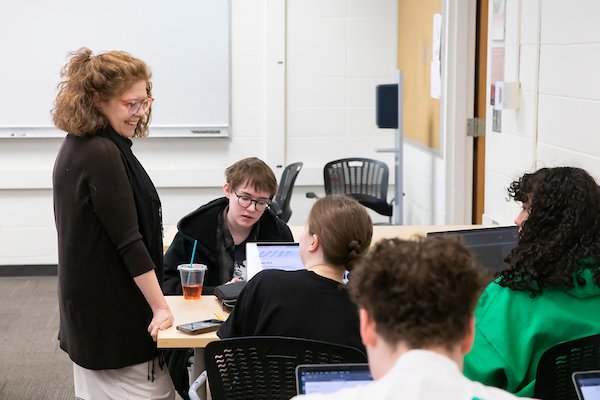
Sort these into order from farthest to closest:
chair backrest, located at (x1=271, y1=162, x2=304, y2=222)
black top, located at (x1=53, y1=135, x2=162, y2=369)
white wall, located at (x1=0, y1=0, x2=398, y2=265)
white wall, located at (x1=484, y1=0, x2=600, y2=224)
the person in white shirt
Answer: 1. white wall, located at (x1=0, y1=0, x2=398, y2=265)
2. chair backrest, located at (x1=271, y1=162, x2=304, y2=222)
3. white wall, located at (x1=484, y1=0, x2=600, y2=224)
4. black top, located at (x1=53, y1=135, x2=162, y2=369)
5. the person in white shirt

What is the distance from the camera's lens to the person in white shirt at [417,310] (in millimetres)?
813

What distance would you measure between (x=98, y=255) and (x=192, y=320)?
1.39ft

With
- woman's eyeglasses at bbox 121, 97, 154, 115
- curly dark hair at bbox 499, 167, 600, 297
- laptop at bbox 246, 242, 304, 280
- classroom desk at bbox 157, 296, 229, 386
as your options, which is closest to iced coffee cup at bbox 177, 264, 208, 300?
classroom desk at bbox 157, 296, 229, 386

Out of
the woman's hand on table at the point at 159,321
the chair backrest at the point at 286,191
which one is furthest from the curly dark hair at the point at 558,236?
the chair backrest at the point at 286,191

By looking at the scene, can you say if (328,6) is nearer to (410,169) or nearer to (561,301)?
(410,169)

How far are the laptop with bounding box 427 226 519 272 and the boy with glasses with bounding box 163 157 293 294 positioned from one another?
Answer: 2.33 ft

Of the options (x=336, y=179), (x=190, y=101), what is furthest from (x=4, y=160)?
(x=336, y=179)

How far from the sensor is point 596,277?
1.54 meters

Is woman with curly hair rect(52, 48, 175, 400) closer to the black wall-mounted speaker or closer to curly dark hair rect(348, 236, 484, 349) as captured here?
curly dark hair rect(348, 236, 484, 349)

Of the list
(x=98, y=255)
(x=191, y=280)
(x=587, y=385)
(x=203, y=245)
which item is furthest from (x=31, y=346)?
(x=587, y=385)

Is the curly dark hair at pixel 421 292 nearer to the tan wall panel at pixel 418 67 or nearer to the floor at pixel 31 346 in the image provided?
the floor at pixel 31 346

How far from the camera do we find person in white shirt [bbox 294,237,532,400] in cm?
81

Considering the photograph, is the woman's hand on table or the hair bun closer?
the hair bun

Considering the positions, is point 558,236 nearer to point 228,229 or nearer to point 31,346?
point 228,229
